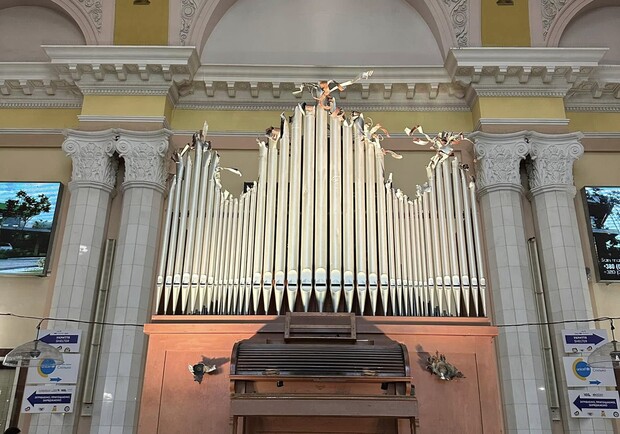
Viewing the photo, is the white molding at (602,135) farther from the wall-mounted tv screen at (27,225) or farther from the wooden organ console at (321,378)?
the wall-mounted tv screen at (27,225)

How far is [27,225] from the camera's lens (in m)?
7.95

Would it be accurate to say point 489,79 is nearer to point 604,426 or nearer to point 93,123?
point 604,426

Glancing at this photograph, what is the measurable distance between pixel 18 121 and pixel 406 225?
5.90 meters

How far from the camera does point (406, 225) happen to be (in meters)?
6.02

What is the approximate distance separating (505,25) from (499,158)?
2.18 m

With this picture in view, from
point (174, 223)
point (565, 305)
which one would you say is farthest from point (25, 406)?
point (565, 305)

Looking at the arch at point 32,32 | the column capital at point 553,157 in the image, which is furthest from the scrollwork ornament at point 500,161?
the arch at point 32,32

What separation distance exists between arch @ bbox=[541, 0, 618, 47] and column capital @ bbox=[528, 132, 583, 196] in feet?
5.26

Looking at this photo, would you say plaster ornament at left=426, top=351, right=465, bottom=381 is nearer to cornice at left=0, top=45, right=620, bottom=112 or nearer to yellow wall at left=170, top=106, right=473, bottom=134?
yellow wall at left=170, top=106, right=473, bottom=134

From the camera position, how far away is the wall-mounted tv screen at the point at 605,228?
765 centimetres

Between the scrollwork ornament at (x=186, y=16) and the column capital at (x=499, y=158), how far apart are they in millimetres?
4294

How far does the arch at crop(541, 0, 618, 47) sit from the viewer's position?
27.9 feet

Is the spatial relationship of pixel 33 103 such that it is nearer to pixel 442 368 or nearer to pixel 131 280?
pixel 131 280

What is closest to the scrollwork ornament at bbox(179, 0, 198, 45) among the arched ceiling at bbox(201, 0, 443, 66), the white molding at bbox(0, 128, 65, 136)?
the arched ceiling at bbox(201, 0, 443, 66)
